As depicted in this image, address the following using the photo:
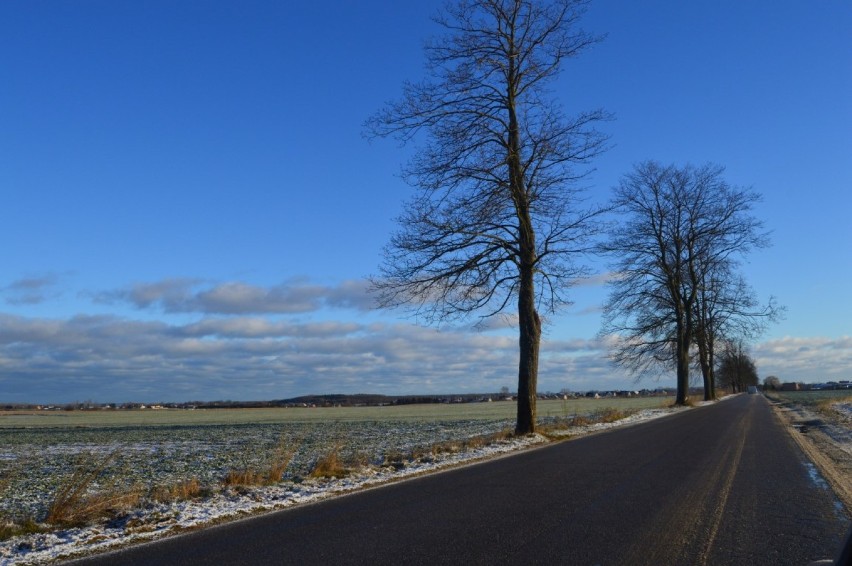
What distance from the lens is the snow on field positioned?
22.9 feet

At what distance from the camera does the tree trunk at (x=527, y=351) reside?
21070mm

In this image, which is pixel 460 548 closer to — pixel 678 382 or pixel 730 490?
pixel 730 490

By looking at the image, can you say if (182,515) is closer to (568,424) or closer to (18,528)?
(18,528)

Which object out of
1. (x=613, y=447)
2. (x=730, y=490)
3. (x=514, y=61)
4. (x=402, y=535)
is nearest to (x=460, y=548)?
(x=402, y=535)

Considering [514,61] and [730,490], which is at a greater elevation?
[514,61]

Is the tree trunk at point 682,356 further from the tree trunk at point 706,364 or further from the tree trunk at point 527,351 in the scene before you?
the tree trunk at point 527,351

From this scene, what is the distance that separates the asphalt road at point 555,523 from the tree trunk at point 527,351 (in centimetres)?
816

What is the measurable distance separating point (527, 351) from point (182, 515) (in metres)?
14.0

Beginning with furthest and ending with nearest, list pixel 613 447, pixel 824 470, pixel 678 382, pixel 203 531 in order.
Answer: pixel 678 382
pixel 613 447
pixel 824 470
pixel 203 531

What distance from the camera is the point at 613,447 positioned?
55.6ft

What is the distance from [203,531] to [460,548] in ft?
9.76

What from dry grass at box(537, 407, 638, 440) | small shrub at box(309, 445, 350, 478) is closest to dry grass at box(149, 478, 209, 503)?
small shrub at box(309, 445, 350, 478)

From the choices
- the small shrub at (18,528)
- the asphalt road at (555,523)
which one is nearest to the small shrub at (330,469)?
the asphalt road at (555,523)

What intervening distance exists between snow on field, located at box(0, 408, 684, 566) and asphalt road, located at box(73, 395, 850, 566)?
1.44 feet
